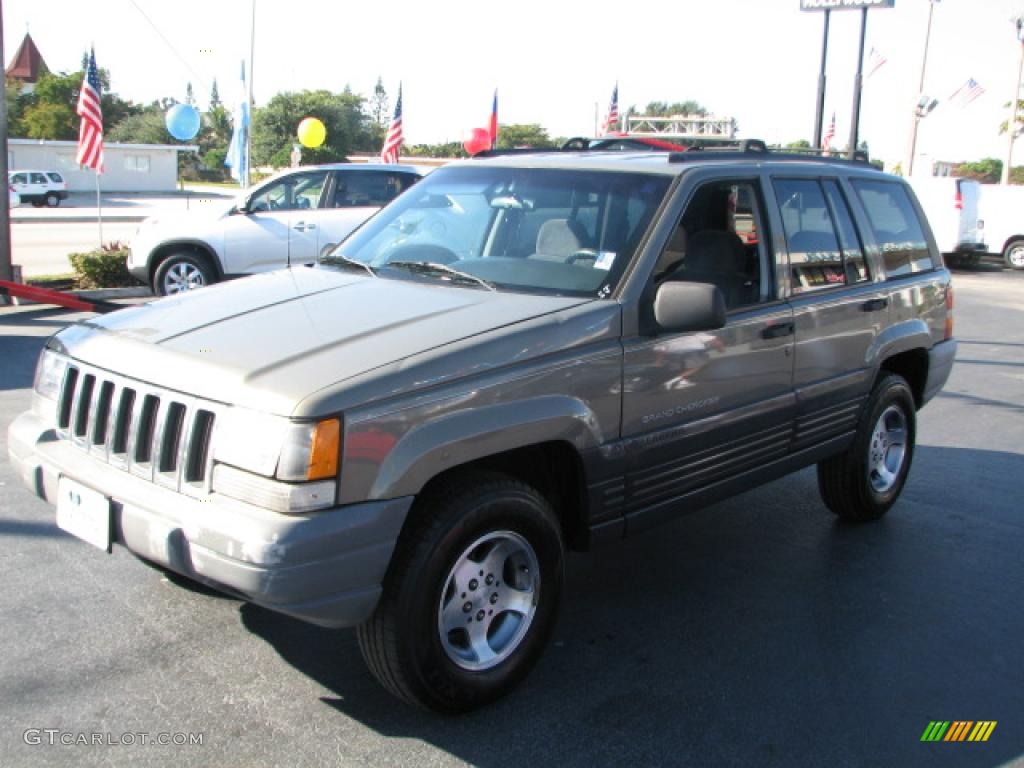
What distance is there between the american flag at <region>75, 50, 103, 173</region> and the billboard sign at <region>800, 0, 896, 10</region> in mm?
14237

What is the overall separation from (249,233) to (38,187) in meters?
34.8

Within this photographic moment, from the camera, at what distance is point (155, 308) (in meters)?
3.95

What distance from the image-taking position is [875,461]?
18.4 ft

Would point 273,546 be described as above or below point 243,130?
below

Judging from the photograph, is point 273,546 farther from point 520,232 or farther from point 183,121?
point 183,121

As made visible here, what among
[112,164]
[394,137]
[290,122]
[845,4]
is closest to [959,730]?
[845,4]

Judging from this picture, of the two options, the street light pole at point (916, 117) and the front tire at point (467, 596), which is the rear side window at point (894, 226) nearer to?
the front tire at point (467, 596)

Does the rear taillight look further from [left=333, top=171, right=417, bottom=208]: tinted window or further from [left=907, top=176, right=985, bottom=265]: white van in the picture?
[left=907, top=176, right=985, bottom=265]: white van

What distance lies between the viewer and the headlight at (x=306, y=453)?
288 centimetres

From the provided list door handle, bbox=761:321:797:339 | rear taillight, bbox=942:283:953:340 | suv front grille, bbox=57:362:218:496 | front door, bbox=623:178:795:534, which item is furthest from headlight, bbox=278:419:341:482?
rear taillight, bbox=942:283:953:340

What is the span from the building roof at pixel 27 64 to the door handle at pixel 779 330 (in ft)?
298

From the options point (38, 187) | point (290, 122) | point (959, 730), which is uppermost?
point (290, 122)

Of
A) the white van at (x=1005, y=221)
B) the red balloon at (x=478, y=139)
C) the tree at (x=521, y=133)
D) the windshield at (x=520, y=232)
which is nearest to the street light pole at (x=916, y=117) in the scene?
the white van at (x=1005, y=221)

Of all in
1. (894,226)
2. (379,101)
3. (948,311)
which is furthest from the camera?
(379,101)
